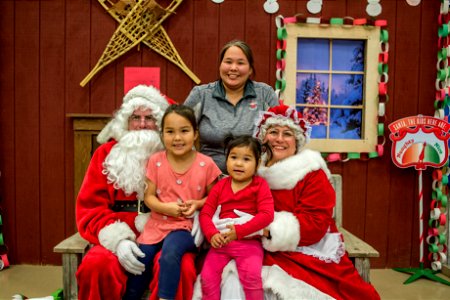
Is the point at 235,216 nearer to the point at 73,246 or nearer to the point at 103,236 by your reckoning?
the point at 103,236

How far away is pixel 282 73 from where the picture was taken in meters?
3.53

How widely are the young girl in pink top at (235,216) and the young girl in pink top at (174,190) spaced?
3.6 inches

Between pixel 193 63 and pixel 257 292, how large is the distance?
7.50 feet

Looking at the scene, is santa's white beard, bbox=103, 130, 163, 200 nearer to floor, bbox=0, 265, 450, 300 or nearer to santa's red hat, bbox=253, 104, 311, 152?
santa's red hat, bbox=253, 104, 311, 152

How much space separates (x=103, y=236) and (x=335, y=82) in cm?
254

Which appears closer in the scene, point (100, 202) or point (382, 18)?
point (100, 202)

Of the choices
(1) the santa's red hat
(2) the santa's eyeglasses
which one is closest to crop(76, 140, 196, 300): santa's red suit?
(2) the santa's eyeglasses

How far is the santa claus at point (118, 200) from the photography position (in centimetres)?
186

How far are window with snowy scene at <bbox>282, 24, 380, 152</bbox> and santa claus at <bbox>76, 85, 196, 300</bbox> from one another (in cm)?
168

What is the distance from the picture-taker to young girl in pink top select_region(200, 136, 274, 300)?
181 centimetres

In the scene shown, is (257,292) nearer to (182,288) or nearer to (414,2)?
(182,288)

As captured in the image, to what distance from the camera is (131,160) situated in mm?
2217

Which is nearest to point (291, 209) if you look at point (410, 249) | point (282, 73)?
point (282, 73)

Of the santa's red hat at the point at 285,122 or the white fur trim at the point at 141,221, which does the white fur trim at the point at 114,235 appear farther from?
the santa's red hat at the point at 285,122
